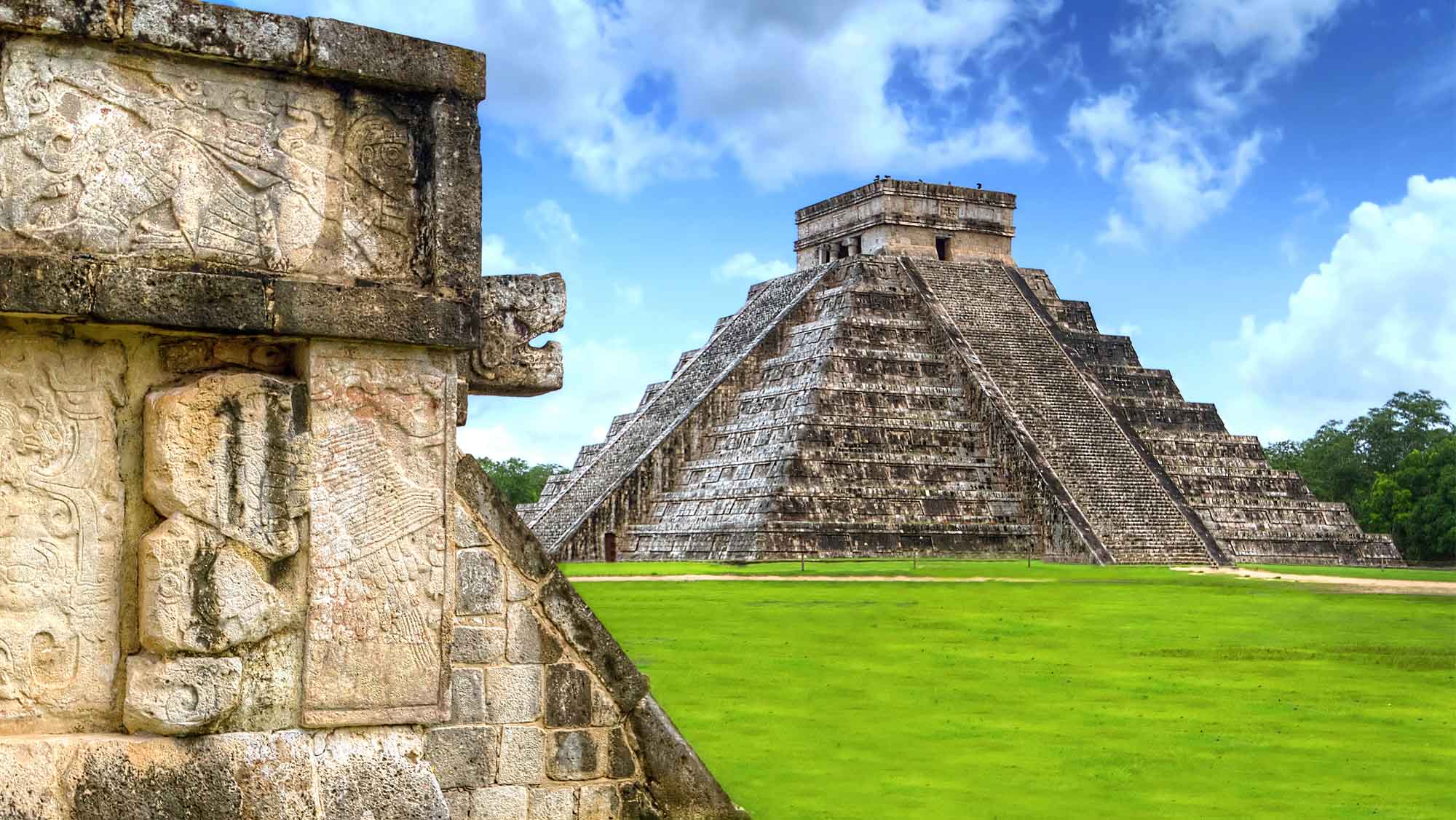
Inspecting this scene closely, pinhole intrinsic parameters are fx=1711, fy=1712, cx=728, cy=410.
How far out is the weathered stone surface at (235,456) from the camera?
189 inches

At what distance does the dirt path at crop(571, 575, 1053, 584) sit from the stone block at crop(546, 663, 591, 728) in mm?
18570

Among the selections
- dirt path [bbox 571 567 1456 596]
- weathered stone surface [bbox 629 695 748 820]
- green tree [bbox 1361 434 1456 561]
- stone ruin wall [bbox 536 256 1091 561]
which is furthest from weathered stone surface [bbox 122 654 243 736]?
green tree [bbox 1361 434 1456 561]

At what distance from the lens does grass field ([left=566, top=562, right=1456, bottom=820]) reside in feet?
28.7

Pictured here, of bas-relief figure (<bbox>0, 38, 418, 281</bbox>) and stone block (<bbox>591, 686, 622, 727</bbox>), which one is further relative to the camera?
stone block (<bbox>591, 686, 622, 727</bbox>)

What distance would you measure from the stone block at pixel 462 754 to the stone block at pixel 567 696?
0.21 metres

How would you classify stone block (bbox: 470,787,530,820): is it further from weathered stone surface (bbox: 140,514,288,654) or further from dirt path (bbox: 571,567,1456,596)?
dirt path (bbox: 571,567,1456,596)

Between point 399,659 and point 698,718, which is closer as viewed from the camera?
point 399,659

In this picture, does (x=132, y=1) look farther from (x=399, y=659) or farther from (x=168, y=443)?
(x=399, y=659)

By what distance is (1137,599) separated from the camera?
70.8ft

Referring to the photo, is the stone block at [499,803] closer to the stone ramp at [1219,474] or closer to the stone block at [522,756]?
the stone block at [522,756]

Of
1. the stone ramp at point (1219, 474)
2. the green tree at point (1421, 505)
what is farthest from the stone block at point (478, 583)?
the green tree at point (1421, 505)

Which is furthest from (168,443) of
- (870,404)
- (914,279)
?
(914,279)

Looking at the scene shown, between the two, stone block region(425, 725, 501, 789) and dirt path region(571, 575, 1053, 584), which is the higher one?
dirt path region(571, 575, 1053, 584)

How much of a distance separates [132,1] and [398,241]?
40.0 inches
